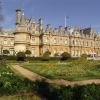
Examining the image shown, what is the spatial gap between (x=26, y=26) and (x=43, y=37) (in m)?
5.46

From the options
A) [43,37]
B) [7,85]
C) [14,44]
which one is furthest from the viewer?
[43,37]

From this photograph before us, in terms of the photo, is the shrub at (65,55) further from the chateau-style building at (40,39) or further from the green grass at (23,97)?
the green grass at (23,97)

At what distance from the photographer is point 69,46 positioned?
5628 cm

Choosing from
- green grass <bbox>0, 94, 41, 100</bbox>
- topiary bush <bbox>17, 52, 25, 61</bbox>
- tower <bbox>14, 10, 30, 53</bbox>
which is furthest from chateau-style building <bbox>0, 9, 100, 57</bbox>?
green grass <bbox>0, 94, 41, 100</bbox>

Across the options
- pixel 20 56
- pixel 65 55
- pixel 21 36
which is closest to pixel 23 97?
pixel 20 56

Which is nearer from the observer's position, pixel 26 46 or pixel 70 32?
pixel 26 46

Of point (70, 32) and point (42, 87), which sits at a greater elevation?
point (70, 32)

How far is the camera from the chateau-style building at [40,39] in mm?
45781

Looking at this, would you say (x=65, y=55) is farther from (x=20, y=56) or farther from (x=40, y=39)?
(x=40, y=39)

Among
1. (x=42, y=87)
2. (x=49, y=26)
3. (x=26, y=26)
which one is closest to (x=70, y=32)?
(x=49, y=26)

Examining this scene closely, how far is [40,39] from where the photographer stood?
51.4 metres

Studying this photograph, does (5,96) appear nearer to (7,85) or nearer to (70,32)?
(7,85)

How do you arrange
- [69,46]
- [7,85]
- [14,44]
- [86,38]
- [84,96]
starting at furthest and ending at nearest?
[86,38] → [69,46] → [14,44] → [7,85] → [84,96]

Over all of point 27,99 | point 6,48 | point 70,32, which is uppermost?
point 70,32
